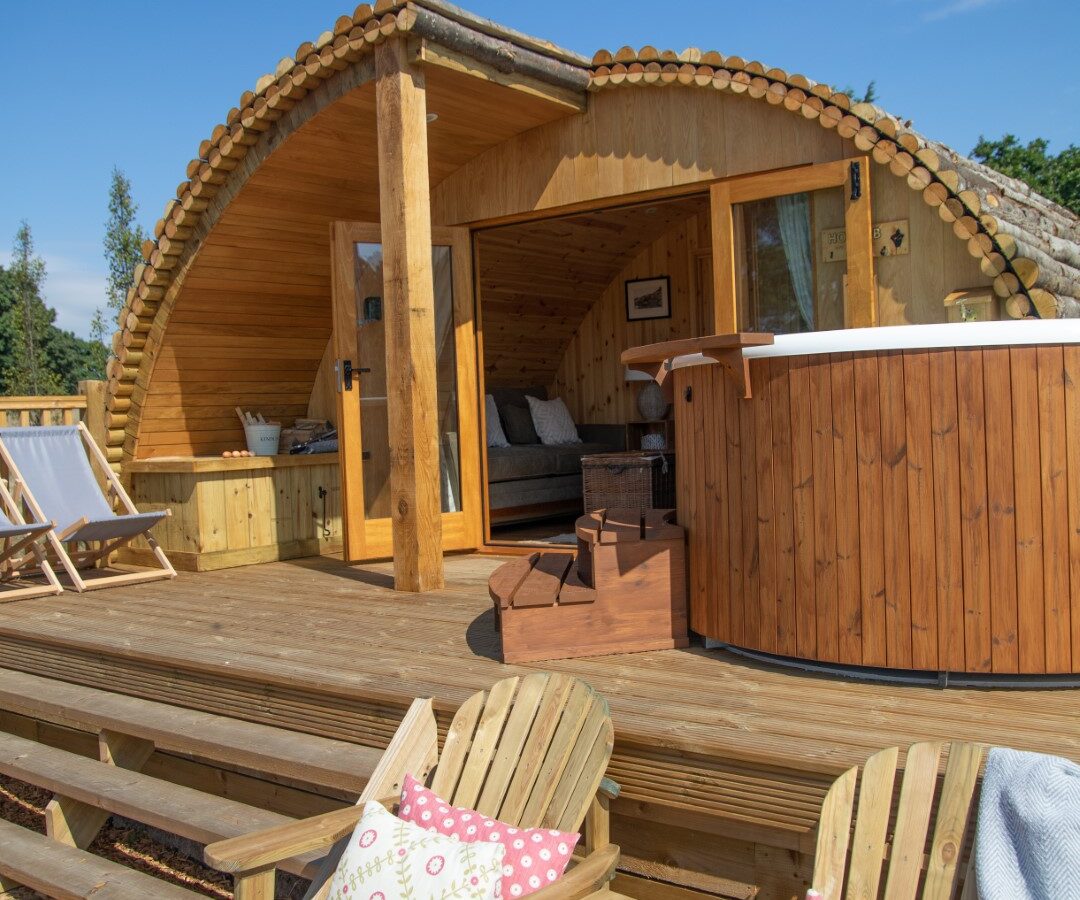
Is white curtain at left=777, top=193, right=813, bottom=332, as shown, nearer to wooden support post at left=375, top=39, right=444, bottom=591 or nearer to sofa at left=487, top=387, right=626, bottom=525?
wooden support post at left=375, top=39, right=444, bottom=591

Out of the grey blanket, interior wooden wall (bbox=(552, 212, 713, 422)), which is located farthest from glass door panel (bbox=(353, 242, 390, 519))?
the grey blanket

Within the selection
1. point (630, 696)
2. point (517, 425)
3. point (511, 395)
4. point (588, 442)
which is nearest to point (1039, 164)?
point (588, 442)

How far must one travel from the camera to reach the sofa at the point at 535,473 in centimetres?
827

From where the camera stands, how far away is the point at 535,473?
8.57 meters

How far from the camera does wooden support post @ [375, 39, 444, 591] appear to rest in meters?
5.04

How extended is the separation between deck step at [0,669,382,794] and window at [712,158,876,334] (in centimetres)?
324

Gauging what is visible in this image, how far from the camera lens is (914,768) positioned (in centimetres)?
210

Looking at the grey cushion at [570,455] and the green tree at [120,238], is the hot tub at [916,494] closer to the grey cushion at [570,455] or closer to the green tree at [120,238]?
the grey cushion at [570,455]

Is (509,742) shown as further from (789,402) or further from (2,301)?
(2,301)

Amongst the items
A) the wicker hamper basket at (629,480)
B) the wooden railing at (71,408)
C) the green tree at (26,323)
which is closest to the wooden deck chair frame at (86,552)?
the wooden railing at (71,408)

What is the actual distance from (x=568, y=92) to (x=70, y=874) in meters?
4.65

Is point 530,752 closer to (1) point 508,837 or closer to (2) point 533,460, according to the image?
(1) point 508,837

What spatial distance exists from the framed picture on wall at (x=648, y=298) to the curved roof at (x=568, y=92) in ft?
11.0

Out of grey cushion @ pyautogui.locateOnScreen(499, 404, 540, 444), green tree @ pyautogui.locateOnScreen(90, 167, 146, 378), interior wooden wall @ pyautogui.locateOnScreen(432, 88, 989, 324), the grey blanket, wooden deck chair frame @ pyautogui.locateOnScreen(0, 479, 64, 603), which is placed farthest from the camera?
green tree @ pyautogui.locateOnScreen(90, 167, 146, 378)
